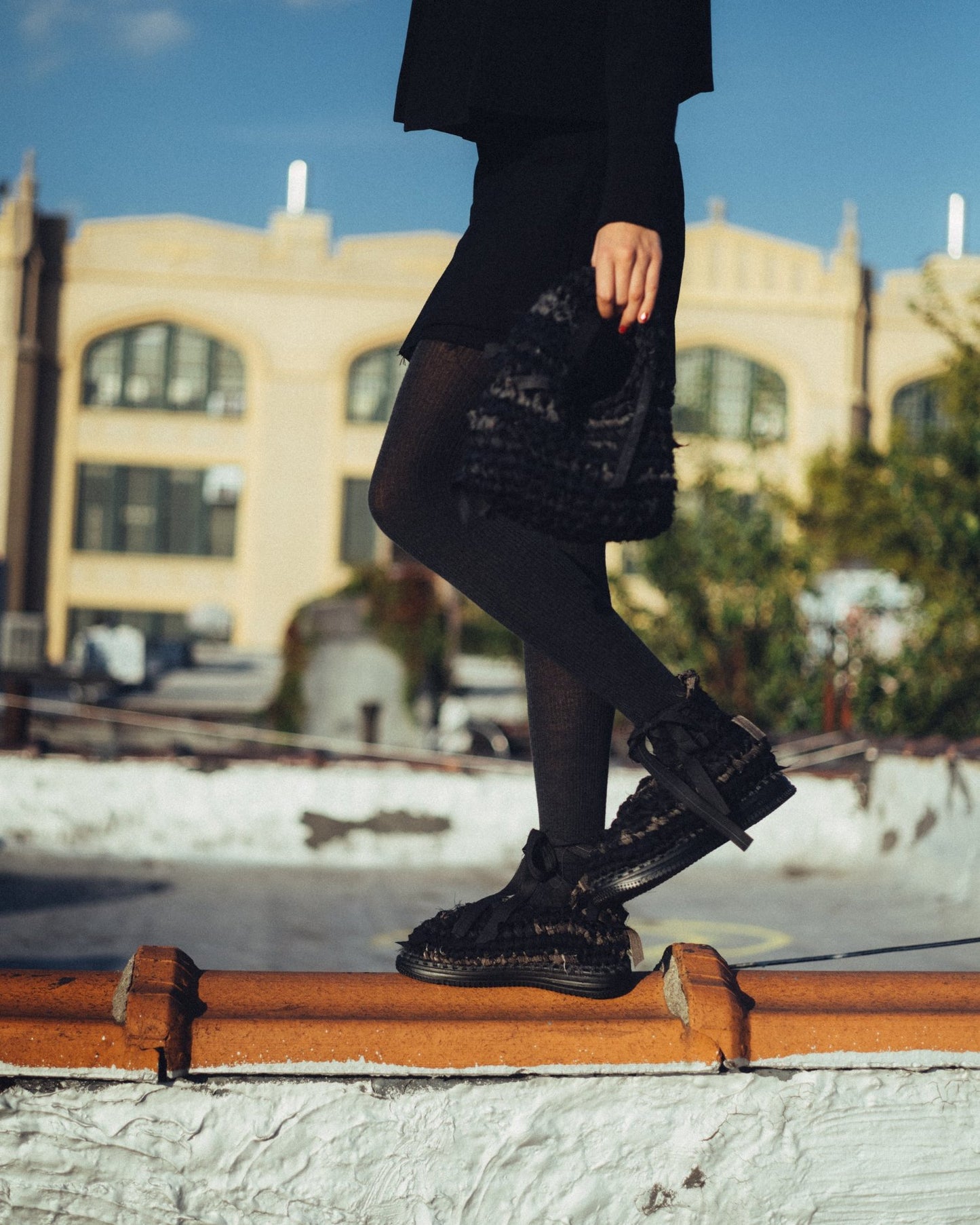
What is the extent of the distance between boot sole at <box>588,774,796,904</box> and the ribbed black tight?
0.61 ft

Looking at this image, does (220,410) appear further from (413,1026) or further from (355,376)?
(413,1026)

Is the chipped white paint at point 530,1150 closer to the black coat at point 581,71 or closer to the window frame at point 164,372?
the black coat at point 581,71

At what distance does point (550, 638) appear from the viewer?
179 cm

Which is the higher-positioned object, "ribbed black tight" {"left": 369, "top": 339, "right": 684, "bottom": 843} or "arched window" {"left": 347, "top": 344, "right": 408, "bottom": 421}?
"arched window" {"left": 347, "top": 344, "right": 408, "bottom": 421}

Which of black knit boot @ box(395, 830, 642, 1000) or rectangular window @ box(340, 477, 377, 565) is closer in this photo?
black knit boot @ box(395, 830, 642, 1000)

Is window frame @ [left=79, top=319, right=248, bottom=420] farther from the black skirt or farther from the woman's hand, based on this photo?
the woman's hand

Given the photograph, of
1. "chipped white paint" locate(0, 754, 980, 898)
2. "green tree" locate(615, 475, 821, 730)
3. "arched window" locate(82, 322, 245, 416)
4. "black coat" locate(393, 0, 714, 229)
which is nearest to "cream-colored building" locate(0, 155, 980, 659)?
"arched window" locate(82, 322, 245, 416)

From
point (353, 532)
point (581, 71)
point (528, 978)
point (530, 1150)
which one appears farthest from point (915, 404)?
point (530, 1150)

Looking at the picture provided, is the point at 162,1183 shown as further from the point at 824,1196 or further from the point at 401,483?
the point at 401,483

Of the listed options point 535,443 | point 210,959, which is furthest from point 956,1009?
point 210,959

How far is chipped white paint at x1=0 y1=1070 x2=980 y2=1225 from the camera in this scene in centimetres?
145

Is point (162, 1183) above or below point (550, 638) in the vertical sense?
below

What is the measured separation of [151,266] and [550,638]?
34473 mm

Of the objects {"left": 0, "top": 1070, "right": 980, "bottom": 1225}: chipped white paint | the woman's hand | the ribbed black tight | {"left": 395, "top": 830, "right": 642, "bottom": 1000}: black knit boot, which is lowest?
{"left": 0, "top": 1070, "right": 980, "bottom": 1225}: chipped white paint
